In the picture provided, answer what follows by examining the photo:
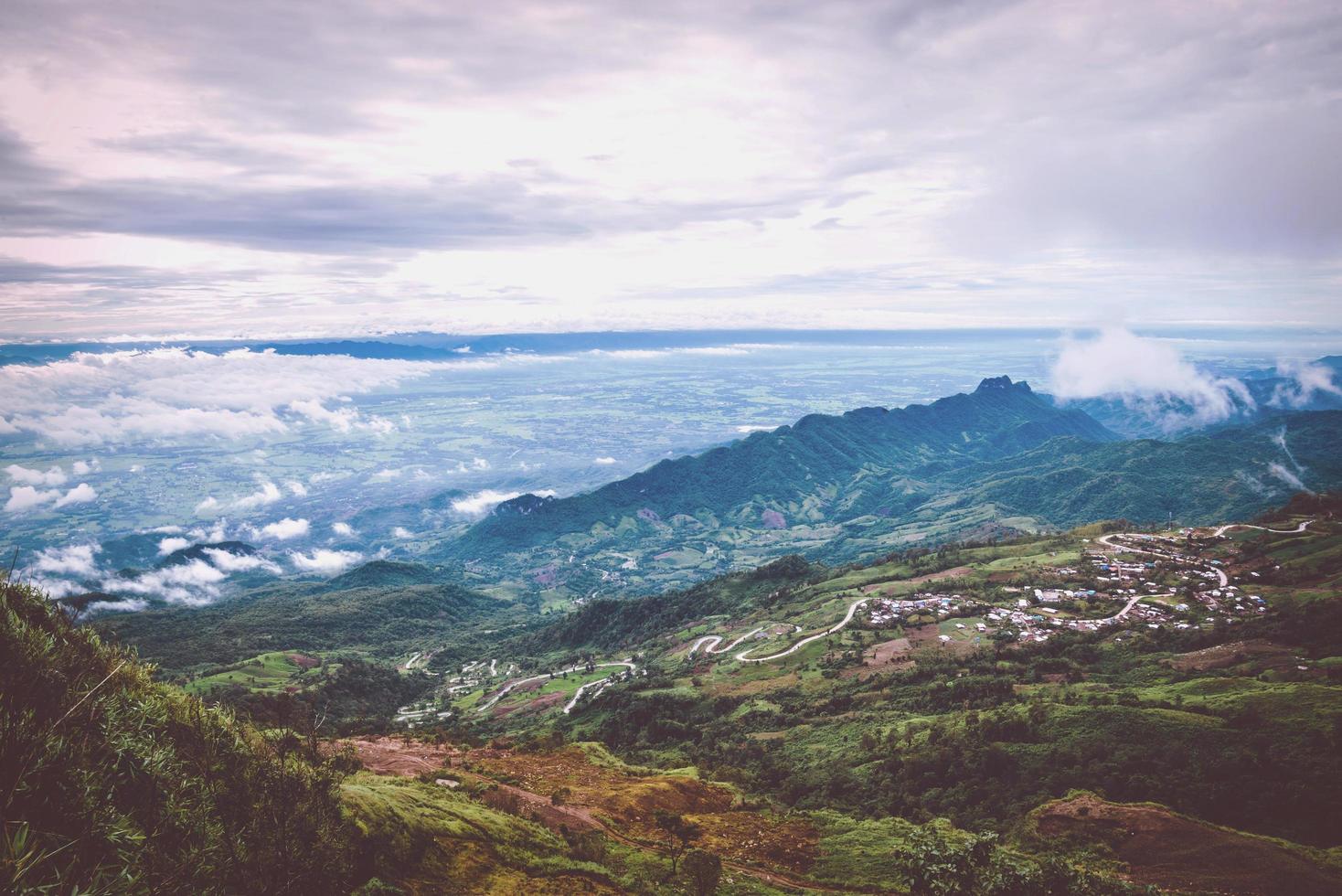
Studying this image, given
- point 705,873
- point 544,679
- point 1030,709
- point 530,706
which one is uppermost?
point 705,873

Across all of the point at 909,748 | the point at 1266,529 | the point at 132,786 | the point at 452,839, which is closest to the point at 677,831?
the point at 452,839

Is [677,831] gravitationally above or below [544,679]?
above

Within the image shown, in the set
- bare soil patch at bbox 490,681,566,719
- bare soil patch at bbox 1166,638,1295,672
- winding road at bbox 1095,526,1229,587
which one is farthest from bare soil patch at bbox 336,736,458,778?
winding road at bbox 1095,526,1229,587

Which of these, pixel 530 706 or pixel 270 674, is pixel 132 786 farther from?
pixel 270 674

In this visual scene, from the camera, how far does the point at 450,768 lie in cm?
4603

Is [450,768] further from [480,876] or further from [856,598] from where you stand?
[856,598]

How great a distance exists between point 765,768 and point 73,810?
71.3 m

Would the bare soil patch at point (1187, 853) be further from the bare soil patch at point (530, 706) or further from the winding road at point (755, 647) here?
the bare soil patch at point (530, 706)

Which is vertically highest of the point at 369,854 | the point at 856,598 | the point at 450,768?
the point at 369,854

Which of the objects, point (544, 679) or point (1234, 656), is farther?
point (544, 679)

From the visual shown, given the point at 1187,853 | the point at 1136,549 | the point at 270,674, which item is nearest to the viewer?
the point at 1187,853

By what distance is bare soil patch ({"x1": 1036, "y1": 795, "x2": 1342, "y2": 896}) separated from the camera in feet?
123

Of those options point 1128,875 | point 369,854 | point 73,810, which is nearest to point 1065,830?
point 1128,875

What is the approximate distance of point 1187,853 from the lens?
41250 millimetres
